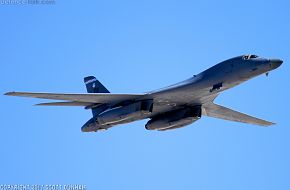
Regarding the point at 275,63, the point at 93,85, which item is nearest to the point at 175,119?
the point at 93,85

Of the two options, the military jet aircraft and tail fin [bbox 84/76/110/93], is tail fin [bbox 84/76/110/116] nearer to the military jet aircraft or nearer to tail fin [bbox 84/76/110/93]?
tail fin [bbox 84/76/110/93]

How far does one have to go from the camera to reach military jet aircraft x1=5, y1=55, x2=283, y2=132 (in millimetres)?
39188

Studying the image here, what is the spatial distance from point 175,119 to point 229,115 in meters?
6.86

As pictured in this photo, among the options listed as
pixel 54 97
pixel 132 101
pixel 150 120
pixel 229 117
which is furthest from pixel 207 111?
pixel 54 97

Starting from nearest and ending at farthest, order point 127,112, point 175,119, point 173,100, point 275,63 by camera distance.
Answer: point 275,63, point 127,112, point 173,100, point 175,119

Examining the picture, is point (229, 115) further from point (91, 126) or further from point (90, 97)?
point (90, 97)

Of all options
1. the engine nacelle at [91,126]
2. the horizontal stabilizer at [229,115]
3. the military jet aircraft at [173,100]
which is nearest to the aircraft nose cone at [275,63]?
the military jet aircraft at [173,100]

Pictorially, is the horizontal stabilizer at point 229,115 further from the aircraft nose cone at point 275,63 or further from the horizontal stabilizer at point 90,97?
the aircraft nose cone at point 275,63

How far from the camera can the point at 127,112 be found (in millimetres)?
42594

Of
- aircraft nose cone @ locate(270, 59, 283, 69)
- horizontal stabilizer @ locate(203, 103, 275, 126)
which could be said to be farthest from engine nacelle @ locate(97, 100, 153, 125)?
aircraft nose cone @ locate(270, 59, 283, 69)

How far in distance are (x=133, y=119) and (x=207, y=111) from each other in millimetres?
8359

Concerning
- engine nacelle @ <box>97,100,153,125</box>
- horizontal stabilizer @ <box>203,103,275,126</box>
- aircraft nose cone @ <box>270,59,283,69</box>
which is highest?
aircraft nose cone @ <box>270,59,283,69</box>

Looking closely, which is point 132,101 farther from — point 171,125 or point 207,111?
point 207,111

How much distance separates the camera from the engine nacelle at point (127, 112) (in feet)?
139
